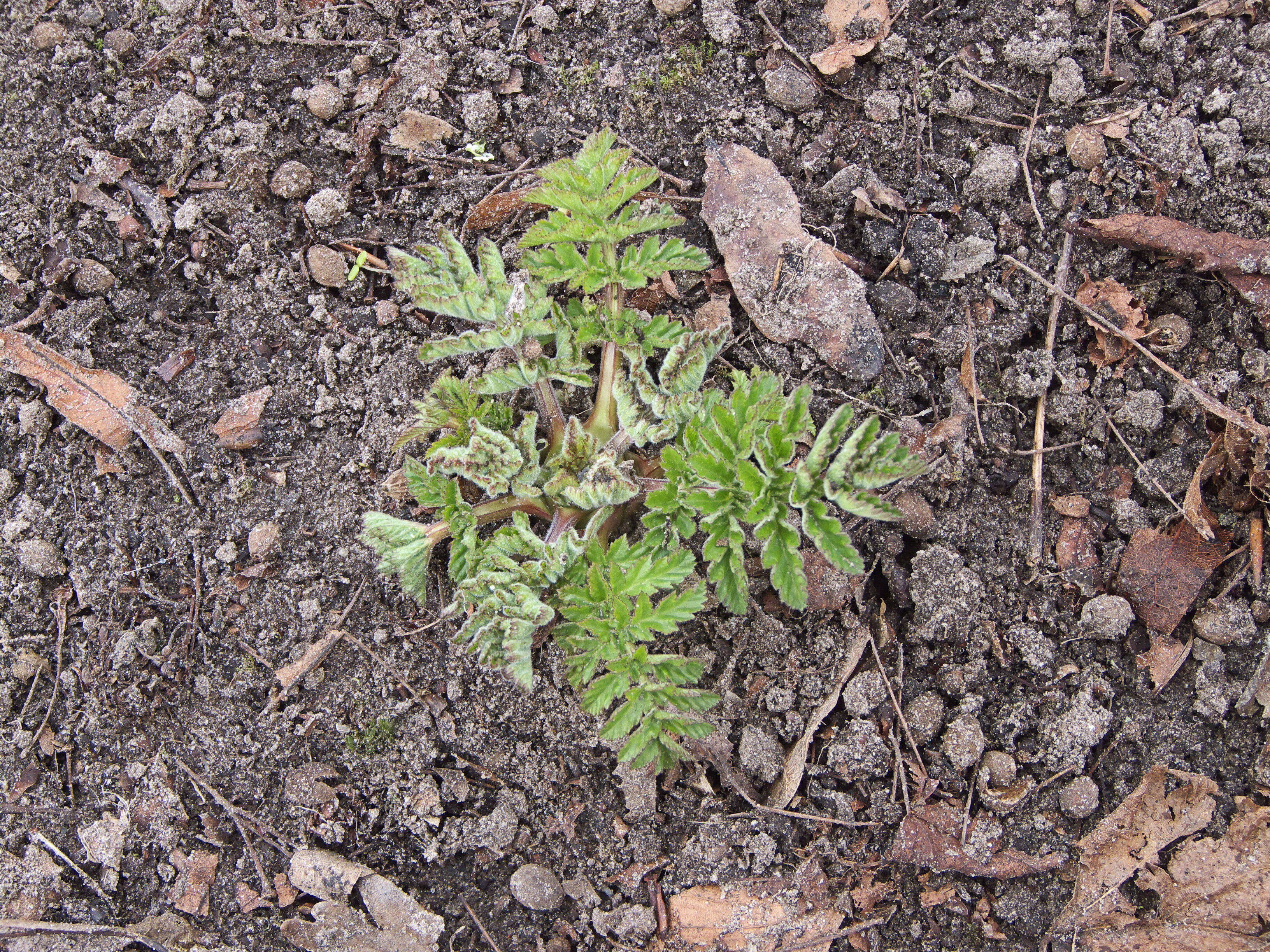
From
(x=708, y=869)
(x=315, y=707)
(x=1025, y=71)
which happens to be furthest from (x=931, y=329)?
(x=315, y=707)

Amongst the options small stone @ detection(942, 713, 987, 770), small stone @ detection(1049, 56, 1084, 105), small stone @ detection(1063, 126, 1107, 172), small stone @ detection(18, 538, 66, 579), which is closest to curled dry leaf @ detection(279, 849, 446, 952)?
small stone @ detection(18, 538, 66, 579)

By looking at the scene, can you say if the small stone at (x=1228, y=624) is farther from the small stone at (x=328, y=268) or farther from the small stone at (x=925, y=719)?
the small stone at (x=328, y=268)

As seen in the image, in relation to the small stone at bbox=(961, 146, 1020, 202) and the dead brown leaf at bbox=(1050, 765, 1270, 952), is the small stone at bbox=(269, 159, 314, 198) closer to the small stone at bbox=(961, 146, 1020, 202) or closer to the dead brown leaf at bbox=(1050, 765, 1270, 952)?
the small stone at bbox=(961, 146, 1020, 202)

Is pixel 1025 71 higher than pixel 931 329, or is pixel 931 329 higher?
pixel 1025 71

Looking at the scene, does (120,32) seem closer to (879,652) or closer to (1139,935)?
(879,652)

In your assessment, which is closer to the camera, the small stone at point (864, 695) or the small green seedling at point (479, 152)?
the small stone at point (864, 695)

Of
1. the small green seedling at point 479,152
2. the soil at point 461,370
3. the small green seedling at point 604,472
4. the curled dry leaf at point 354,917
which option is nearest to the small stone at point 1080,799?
the soil at point 461,370
